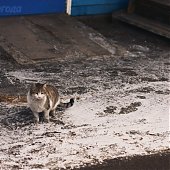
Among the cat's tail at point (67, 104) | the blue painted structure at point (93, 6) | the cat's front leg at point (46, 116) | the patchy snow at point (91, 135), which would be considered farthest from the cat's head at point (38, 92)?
the blue painted structure at point (93, 6)

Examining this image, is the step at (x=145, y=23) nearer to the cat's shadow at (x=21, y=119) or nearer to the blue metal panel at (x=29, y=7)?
the blue metal panel at (x=29, y=7)

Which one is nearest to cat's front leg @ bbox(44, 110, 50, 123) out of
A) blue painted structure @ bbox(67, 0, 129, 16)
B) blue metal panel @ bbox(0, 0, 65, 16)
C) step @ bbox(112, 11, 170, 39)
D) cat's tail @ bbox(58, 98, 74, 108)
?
cat's tail @ bbox(58, 98, 74, 108)

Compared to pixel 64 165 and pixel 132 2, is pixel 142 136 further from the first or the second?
pixel 132 2

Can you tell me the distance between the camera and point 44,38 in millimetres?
6258

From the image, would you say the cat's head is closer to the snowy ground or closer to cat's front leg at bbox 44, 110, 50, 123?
cat's front leg at bbox 44, 110, 50, 123

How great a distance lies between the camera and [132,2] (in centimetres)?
755

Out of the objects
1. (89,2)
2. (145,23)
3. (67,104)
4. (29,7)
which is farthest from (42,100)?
(89,2)

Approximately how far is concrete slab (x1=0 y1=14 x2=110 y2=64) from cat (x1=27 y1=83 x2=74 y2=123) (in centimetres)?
152

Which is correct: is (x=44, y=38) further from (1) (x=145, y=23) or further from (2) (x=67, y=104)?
(2) (x=67, y=104)

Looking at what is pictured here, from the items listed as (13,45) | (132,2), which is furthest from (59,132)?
(132,2)

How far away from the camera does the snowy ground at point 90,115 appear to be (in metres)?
3.61

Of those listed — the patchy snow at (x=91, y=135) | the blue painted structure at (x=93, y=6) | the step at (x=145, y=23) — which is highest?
the blue painted structure at (x=93, y=6)

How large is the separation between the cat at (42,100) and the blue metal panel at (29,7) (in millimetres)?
3081

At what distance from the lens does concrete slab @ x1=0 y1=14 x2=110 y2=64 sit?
577cm
